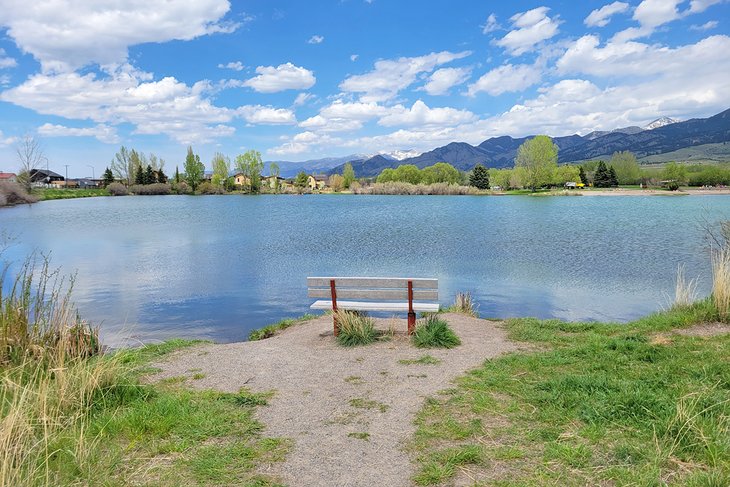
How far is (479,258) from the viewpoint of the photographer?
22.5 m

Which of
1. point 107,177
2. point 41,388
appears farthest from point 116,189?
point 41,388

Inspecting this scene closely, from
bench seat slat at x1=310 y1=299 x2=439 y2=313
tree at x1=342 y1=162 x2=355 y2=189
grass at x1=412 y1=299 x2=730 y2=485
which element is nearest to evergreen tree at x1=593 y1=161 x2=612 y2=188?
tree at x1=342 y1=162 x2=355 y2=189

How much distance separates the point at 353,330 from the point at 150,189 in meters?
119

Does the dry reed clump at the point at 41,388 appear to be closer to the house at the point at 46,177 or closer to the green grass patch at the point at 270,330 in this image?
the green grass patch at the point at 270,330

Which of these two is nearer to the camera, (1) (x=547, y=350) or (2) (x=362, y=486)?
(2) (x=362, y=486)

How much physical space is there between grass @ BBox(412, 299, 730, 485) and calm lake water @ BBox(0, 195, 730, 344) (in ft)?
20.6

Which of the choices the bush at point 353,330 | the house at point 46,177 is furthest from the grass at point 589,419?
the house at point 46,177

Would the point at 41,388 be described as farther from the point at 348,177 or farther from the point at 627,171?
the point at 627,171

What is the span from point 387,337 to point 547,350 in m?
2.80

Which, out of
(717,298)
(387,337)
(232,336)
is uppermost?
(717,298)

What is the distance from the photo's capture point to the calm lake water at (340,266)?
45.5ft

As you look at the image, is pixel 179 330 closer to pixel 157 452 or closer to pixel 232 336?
pixel 232 336

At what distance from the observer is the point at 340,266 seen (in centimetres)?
2069

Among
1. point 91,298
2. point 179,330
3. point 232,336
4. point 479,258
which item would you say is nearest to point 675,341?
point 232,336
